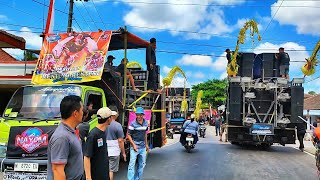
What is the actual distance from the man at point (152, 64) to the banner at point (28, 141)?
533cm

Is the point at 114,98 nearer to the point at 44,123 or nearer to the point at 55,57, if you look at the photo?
the point at 55,57

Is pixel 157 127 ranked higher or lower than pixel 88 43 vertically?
lower

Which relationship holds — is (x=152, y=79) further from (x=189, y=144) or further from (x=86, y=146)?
(x=86, y=146)

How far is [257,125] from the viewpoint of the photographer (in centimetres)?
1402

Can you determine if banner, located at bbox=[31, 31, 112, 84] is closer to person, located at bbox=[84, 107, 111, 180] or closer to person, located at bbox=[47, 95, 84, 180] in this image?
person, located at bbox=[84, 107, 111, 180]

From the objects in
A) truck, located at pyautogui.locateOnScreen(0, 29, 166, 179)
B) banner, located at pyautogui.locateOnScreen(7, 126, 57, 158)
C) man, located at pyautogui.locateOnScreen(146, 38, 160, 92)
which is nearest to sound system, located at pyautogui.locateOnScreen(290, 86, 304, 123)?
man, located at pyautogui.locateOnScreen(146, 38, 160, 92)

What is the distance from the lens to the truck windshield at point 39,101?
708 cm

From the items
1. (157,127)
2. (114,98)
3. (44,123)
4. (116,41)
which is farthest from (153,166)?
(44,123)

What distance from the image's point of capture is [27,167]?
6.12 meters

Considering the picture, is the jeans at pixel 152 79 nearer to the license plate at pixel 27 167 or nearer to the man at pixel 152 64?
the man at pixel 152 64

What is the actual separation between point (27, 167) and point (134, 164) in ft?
7.12

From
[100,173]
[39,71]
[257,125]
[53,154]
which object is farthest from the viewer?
[257,125]

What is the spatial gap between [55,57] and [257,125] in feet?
27.6

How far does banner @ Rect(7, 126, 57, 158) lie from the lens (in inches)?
245
